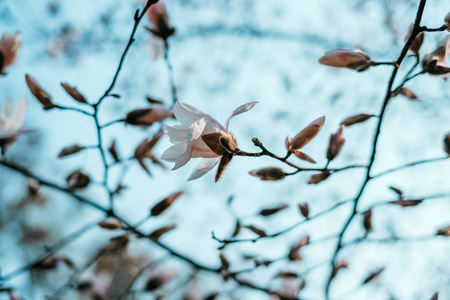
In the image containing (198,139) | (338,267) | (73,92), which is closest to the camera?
(198,139)

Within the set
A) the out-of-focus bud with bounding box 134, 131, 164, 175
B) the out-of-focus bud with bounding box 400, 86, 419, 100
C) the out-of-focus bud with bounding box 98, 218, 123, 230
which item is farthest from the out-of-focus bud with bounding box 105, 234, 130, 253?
the out-of-focus bud with bounding box 400, 86, 419, 100

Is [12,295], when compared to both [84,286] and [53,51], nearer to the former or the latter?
[84,286]

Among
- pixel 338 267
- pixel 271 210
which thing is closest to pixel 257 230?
pixel 271 210

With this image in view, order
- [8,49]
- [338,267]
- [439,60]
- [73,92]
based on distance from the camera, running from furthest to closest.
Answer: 1. [338,267]
2. [8,49]
3. [73,92]
4. [439,60]

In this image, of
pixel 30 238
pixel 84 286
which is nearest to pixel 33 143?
pixel 30 238

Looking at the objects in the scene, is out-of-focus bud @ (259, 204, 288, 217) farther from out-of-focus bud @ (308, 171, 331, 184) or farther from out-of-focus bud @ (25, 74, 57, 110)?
out-of-focus bud @ (25, 74, 57, 110)

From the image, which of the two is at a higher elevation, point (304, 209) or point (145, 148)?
point (145, 148)

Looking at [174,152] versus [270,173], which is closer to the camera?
[174,152]

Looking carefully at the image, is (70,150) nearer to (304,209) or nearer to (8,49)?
(8,49)
